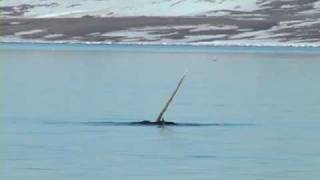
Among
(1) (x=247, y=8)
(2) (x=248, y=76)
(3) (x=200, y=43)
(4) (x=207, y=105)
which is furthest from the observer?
(1) (x=247, y=8)

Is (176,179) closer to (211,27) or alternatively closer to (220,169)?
(220,169)

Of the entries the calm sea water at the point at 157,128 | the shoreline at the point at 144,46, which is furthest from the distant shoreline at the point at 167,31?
the calm sea water at the point at 157,128

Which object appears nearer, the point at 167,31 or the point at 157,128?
the point at 157,128

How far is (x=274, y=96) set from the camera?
4550cm

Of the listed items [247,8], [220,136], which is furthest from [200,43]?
[220,136]

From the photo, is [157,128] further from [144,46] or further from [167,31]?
[167,31]

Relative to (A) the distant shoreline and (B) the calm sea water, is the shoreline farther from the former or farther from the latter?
(B) the calm sea water

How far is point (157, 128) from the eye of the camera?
33562mm

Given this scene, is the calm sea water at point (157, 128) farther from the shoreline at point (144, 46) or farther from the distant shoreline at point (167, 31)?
the distant shoreline at point (167, 31)

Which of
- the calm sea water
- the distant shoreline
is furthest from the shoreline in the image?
the calm sea water

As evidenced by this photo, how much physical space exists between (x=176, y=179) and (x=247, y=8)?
417ft

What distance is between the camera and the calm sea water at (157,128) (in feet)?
81.9

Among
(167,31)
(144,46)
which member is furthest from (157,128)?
(167,31)

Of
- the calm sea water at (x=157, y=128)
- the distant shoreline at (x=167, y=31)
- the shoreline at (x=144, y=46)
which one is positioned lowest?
the distant shoreline at (x=167, y=31)
